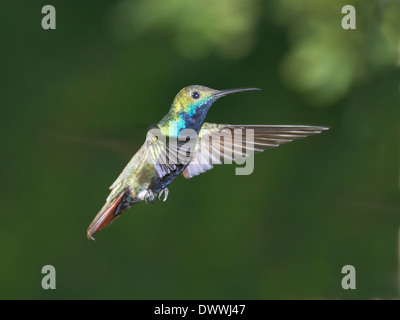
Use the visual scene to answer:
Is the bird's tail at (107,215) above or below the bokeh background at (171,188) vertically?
below

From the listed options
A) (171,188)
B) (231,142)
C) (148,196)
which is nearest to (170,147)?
(148,196)

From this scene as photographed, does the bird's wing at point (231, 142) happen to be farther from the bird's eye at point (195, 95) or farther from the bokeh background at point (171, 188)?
the bokeh background at point (171, 188)

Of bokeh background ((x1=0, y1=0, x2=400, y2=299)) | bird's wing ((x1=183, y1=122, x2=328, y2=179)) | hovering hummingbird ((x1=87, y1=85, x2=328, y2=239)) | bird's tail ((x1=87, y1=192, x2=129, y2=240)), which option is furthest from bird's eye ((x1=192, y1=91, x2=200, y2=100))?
bokeh background ((x1=0, y1=0, x2=400, y2=299))

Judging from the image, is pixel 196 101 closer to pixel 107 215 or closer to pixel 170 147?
pixel 170 147

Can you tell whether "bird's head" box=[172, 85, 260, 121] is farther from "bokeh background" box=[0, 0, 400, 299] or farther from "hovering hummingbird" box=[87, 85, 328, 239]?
"bokeh background" box=[0, 0, 400, 299]

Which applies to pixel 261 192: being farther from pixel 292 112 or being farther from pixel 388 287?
pixel 388 287

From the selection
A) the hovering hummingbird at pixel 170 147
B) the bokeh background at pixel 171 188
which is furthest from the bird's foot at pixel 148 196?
the bokeh background at pixel 171 188
